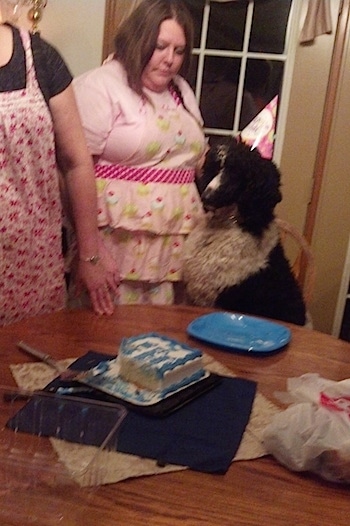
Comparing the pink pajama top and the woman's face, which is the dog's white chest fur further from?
the woman's face

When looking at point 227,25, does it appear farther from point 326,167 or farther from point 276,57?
point 326,167

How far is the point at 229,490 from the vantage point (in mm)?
894

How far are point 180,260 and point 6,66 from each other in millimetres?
777

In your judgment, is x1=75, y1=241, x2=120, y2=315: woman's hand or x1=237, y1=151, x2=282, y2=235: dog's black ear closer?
x1=75, y1=241, x2=120, y2=315: woman's hand

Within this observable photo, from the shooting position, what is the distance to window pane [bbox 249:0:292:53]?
2.74 meters

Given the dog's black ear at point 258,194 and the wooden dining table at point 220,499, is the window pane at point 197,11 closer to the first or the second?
the dog's black ear at point 258,194

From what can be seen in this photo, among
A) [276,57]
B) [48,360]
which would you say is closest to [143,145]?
[48,360]

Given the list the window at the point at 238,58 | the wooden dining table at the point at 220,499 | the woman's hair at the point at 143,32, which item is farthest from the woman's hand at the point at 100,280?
the window at the point at 238,58

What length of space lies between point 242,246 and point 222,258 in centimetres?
7

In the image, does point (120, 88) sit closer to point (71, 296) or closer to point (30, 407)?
point (71, 296)

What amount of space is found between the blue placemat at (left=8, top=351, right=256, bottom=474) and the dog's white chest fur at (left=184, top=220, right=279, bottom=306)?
649 mm

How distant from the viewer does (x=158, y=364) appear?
110 centimetres

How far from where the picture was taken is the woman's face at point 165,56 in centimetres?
181

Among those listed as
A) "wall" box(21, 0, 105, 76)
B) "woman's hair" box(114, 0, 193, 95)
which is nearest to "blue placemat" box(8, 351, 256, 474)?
"woman's hair" box(114, 0, 193, 95)
